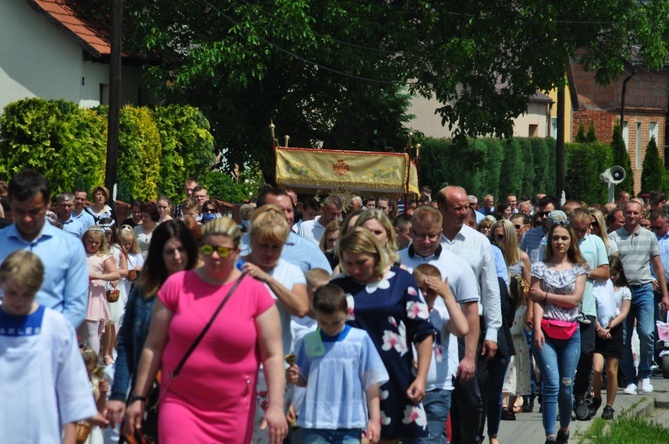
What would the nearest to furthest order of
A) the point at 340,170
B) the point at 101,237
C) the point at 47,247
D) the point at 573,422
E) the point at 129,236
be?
the point at 47,247, the point at 573,422, the point at 101,237, the point at 129,236, the point at 340,170

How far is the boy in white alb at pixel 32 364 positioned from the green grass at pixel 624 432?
5787 millimetres

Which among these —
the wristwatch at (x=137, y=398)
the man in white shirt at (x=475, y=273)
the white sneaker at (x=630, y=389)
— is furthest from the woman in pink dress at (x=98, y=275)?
the wristwatch at (x=137, y=398)

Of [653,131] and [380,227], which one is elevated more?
[653,131]

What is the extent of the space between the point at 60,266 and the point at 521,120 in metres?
53.3

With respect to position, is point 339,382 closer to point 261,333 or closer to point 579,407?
point 261,333

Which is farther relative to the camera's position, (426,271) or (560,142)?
(560,142)

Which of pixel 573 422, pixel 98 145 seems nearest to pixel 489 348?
pixel 573 422

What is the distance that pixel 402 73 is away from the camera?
28891 millimetres

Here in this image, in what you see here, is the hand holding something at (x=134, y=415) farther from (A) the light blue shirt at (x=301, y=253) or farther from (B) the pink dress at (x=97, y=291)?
(B) the pink dress at (x=97, y=291)

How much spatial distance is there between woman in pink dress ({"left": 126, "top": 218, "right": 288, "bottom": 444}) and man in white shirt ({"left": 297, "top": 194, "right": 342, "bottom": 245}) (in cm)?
610

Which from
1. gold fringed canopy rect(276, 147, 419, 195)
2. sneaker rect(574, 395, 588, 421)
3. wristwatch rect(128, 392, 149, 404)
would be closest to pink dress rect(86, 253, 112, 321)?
sneaker rect(574, 395, 588, 421)

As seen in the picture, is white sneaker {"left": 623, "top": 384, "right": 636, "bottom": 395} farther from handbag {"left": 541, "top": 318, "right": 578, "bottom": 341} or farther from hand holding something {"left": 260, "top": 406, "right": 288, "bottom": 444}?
hand holding something {"left": 260, "top": 406, "right": 288, "bottom": 444}

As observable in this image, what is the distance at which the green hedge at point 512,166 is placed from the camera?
4007 cm

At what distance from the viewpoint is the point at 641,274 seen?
46.6 ft
